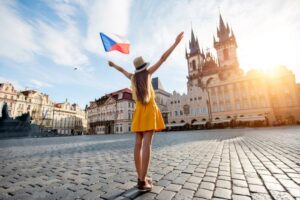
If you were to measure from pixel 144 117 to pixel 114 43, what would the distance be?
95.6 inches

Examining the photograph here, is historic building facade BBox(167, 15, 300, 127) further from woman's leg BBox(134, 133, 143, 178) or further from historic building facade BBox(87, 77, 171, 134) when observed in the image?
woman's leg BBox(134, 133, 143, 178)

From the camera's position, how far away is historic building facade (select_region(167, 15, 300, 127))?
124 ft

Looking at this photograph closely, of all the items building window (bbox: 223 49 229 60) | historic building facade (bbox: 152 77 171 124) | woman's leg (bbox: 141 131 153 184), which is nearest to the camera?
woman's leg (bbox: 141 131 153 184)

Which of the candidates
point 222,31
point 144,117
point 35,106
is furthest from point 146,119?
point 35,106

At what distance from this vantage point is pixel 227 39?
57156 mm

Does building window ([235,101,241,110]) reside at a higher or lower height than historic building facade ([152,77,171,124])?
lower

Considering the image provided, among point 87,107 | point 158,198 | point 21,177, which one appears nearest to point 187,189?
point 158,198

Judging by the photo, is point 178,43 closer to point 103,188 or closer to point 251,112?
point 103,188

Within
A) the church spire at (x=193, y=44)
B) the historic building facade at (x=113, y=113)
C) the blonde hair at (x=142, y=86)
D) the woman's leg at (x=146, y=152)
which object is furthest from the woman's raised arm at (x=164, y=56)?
the church spire at (x=193, y=44)

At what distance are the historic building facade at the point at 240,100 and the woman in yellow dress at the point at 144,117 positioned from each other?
37.4 metres

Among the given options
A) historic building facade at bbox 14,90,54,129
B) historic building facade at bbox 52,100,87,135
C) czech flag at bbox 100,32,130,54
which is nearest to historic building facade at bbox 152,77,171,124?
historic building facade at bbox 52,100,87,135

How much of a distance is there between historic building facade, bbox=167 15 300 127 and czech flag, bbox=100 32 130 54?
3640 cm

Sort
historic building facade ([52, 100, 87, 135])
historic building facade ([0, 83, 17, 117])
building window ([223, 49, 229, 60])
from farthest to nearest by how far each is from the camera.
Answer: historic building facade ([52, 100, 87, 135]), building window ([223, 49, 229, 60]), historic building facade ([0, 83, 17, 117])

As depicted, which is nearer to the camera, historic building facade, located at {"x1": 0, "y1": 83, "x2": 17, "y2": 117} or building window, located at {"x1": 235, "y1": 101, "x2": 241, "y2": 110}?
building window, located at {"x1": 235, "y1": 101, "x2": 241, "y2": 110}
